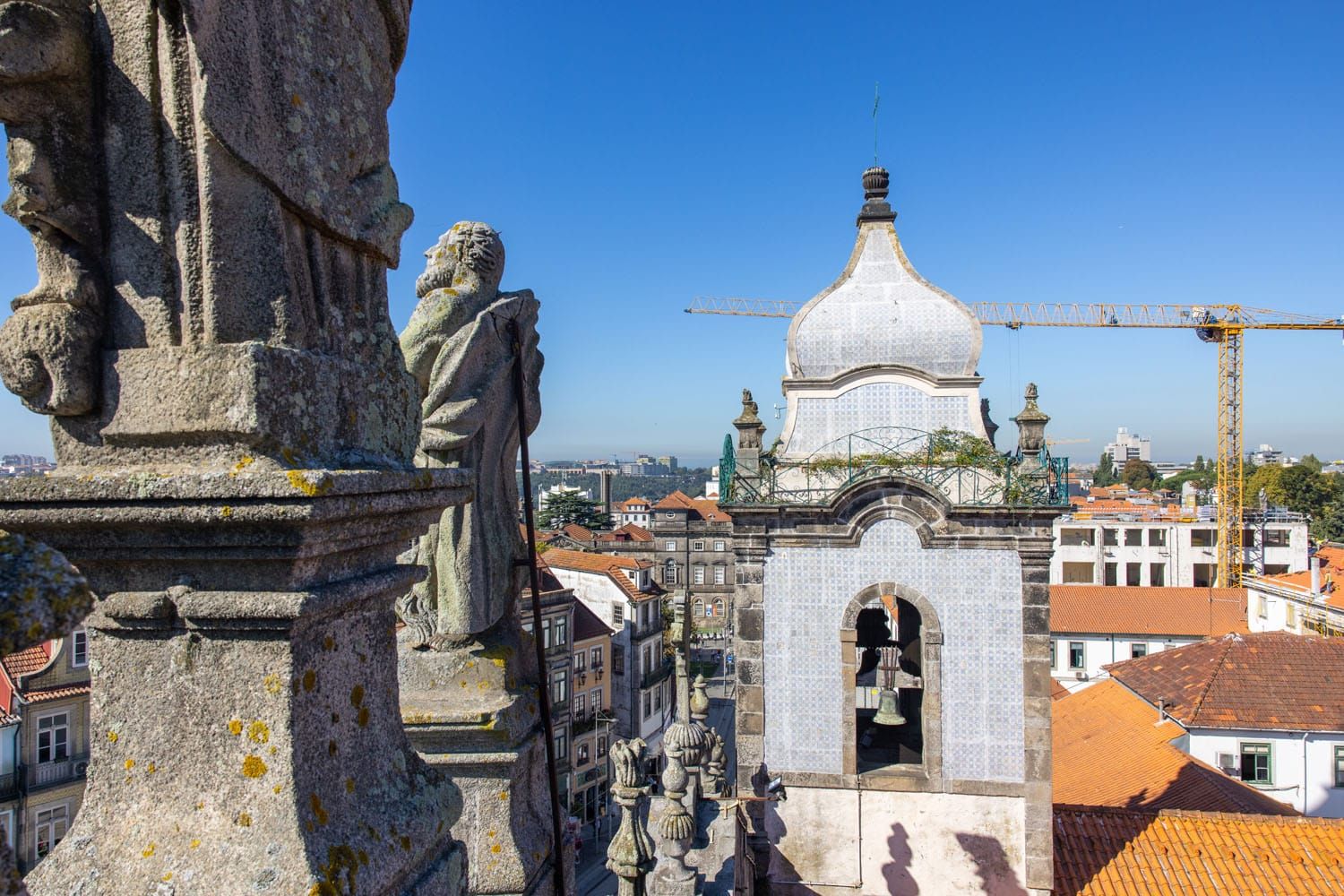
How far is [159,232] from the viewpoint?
5.79 ft

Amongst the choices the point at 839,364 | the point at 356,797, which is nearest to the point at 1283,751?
the point at 839,364

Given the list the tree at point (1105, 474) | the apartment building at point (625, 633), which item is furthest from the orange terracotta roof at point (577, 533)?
the tree at point (1105, 474)

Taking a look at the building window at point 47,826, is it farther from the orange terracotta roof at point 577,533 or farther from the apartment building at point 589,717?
the orange terracotta roof at point 577,533

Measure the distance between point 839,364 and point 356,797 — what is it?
9.75 meters

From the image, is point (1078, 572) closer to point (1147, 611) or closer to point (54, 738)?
point (1147, 611)

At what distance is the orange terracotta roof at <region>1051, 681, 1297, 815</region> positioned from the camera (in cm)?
1302

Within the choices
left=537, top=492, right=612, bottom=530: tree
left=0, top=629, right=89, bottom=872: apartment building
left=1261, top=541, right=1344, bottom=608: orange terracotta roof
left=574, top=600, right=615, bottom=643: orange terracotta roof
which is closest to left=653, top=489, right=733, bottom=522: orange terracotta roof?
left=537, top=492, right=612, bottom=530: tree

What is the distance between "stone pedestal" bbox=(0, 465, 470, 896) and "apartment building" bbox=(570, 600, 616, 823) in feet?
97.2

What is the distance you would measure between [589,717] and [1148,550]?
34.9m

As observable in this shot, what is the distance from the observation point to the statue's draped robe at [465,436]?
3.10m

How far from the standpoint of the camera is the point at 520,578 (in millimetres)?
3375

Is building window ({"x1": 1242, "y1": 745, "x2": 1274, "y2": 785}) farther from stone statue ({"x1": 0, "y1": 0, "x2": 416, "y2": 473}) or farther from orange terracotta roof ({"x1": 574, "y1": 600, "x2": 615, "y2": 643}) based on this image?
stone statue ({"x1": 0, "y1": 0, "x2": 416, "y2": 473})

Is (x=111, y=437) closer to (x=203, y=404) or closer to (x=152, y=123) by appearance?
(x=203, y=404)

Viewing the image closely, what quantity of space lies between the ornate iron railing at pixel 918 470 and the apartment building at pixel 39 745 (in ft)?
42.2
